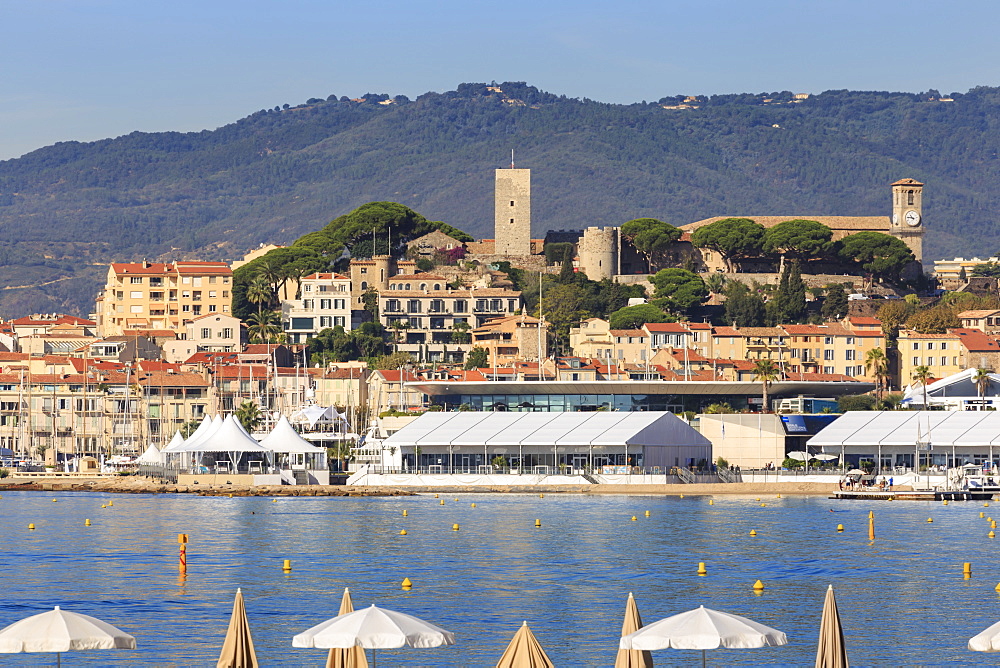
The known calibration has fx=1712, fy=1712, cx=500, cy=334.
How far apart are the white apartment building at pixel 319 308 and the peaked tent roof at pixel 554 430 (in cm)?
4667

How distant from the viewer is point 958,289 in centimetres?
17025

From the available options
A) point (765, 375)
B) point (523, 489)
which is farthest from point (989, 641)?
point (765, 375)

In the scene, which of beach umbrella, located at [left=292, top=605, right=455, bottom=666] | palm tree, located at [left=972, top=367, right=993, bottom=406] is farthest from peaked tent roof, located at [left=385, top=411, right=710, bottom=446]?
beach umbrella, located at [left=292, top=605, right=455, bottom=666]

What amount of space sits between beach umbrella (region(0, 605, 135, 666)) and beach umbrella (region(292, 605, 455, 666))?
2585 millimetres

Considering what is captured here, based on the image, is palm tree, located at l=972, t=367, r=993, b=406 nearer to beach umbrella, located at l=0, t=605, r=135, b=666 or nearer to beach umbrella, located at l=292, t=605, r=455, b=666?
beach umbrella, located at l=292, t=605, r=455, b=666

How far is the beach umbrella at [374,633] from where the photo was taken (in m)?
22.9

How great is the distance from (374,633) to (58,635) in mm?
4112

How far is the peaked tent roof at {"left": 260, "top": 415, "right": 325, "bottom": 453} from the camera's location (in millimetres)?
92625

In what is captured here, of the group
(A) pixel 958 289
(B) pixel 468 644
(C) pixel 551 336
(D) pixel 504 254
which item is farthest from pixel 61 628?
(A) pixel 958 289

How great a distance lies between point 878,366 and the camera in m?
131

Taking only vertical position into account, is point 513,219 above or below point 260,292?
above

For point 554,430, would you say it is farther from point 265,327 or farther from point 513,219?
point 513,219

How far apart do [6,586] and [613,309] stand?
10526 cm

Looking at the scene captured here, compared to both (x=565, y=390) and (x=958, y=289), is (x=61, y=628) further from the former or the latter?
(x=958, y=289)
